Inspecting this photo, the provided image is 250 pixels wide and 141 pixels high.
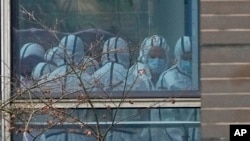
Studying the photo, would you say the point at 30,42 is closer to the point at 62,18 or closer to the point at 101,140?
the point at 62,18

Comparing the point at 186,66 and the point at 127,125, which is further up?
the point at 186,66

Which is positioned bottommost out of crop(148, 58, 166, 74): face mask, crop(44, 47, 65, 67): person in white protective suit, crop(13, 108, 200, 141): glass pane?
crop(13, 108, 200, 141): glass pane

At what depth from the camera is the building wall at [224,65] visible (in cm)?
514

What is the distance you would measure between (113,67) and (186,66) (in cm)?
74

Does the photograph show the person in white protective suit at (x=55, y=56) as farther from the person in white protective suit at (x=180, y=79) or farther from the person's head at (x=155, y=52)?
the person in white protective suit at (x=180, y=79)

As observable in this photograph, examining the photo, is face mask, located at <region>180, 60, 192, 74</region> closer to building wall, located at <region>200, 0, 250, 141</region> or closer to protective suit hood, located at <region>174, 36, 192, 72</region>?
protective suit hood, located at <region>174, 36, 192, 72</region>

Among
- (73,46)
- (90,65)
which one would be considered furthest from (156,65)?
(73,46)

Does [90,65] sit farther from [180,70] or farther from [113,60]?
[180,70]

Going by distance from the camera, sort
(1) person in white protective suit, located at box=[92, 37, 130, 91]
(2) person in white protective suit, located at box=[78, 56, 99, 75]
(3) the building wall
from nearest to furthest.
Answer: (3) the building wall < (2) person in white protective suit, located at box=[78, 56, 99, 75] < (1) person in white protective suit, located at box=[92, 37, 130, 91]

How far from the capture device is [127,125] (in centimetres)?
588

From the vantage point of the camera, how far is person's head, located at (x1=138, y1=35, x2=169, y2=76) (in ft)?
19.5

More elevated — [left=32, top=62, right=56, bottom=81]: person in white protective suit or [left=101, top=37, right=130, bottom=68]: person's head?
[left=101, top=37, right=130, bottom=68]: person's head

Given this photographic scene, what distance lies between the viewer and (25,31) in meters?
5.94

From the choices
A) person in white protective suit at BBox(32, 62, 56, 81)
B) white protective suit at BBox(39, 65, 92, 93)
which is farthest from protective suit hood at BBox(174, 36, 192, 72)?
person in white protective suit at BBox(32, 62, 56, 81)
